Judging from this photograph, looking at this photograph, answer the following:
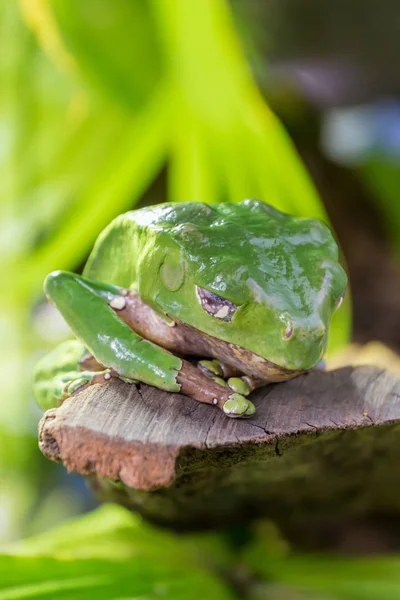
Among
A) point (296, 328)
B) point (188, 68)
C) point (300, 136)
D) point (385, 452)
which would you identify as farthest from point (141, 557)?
point (300, 136)

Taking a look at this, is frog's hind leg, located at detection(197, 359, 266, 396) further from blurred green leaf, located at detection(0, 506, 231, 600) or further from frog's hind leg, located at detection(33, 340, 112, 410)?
blurred green leaf, located at detection(0, 506, 231, 600)

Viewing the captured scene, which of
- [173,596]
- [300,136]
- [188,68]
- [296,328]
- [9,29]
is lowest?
[173,596]

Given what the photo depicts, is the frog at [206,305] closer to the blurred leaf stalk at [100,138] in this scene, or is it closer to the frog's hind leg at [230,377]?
the frog's hind leg at [230,377]

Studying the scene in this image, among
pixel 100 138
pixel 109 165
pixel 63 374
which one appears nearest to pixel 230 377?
pixel 63 374

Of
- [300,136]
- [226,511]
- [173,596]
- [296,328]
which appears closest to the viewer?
[296,328]

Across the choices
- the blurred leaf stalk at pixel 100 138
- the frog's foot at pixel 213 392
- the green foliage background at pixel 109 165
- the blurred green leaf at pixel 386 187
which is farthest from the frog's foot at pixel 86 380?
the blurred green leaf at pixel 386 187

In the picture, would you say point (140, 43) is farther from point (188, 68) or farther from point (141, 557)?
point (141, 557)
